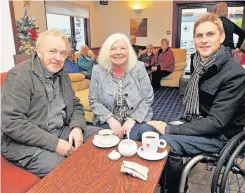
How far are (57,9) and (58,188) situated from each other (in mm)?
4594

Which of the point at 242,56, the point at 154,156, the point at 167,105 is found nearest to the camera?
the point at 154,156

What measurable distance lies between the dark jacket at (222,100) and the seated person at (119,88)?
1.32 feet

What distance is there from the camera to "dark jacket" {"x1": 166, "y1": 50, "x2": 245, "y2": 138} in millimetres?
1299

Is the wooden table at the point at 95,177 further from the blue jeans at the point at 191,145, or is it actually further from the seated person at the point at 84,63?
the seated person at the point at 84,63

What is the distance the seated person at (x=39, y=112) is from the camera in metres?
1.29

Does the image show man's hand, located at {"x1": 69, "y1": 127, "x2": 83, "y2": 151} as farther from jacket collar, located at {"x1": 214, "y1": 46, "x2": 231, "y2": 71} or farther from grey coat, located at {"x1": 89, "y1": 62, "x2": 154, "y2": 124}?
jacket collar, located at {"x1": 214, "y1": 46, "x2": 231, "y2": 71}

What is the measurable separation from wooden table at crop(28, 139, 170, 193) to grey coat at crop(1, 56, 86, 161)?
0.30 metres

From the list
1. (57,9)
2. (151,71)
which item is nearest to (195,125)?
(151,71)

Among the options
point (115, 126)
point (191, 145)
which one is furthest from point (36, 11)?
point (191, 145)

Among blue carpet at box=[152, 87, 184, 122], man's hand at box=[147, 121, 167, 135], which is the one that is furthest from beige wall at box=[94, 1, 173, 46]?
man's hand at box=[147, 121, 167, 135]

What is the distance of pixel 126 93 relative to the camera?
1771 millimetres

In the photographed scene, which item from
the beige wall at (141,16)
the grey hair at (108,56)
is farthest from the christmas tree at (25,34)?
the beige wall at (141,16)

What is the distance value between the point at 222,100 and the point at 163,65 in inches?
150

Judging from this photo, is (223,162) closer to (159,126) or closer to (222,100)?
(222,100)
